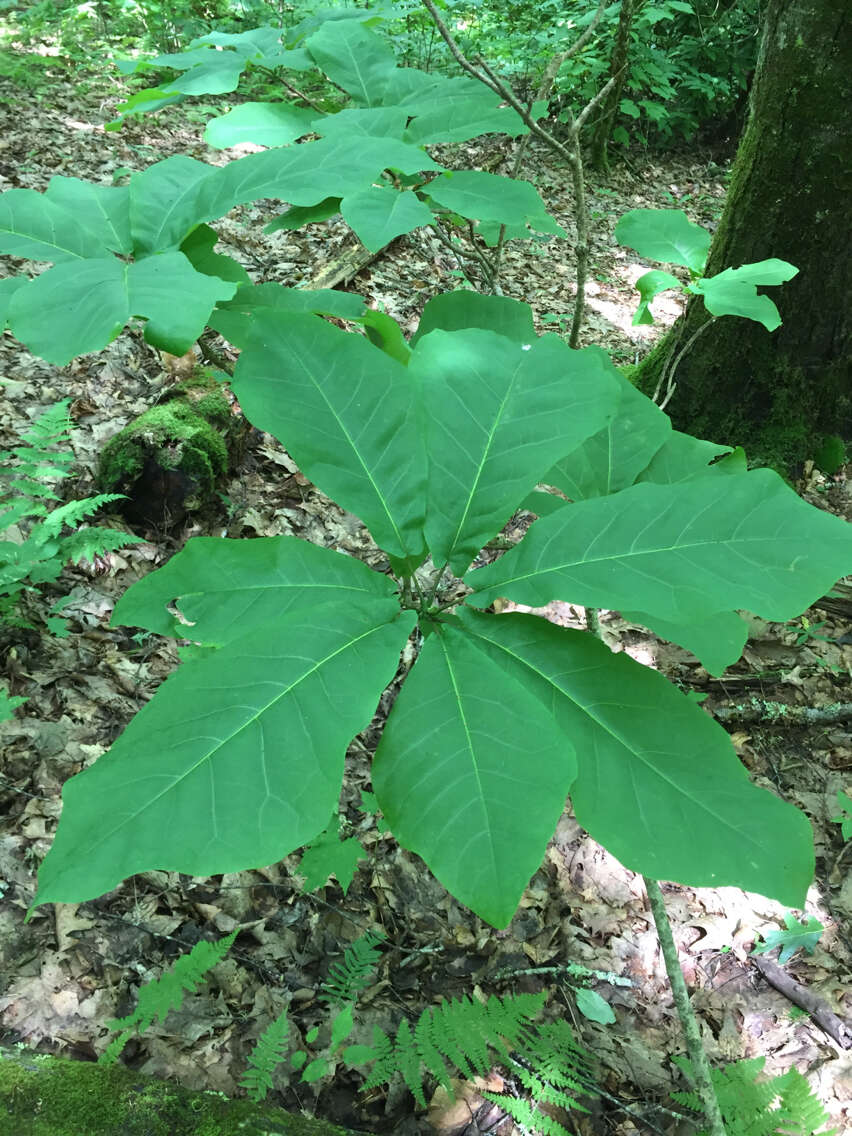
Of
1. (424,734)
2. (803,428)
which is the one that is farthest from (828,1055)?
(803,428)

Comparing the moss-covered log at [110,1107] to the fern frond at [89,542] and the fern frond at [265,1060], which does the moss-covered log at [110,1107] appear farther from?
the fern frond at [89,542]

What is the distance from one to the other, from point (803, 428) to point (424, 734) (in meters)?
3.19

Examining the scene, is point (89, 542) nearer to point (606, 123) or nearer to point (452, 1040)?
point (452, 1040)

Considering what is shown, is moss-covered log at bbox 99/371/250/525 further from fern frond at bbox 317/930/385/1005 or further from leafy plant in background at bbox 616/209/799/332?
leafy plant in background at bbox 616/209/799/332

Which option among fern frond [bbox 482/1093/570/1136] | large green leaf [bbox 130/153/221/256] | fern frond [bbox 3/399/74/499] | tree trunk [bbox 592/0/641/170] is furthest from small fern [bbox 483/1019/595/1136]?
tree trunk [bbox 592/0/641/170]

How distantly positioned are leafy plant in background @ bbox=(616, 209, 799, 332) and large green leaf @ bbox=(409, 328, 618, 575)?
60 centimetres

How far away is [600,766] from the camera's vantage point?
0.91 m

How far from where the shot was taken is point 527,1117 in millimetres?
1746

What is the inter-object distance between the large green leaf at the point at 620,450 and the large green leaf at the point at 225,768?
691 mm

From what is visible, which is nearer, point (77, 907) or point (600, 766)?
point (600, 766)

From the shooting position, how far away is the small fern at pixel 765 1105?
5.47 ft

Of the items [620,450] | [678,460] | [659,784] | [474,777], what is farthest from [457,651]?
[678,460]

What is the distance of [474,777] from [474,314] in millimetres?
971

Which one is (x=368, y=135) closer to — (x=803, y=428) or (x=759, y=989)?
(x=759, y=989)
